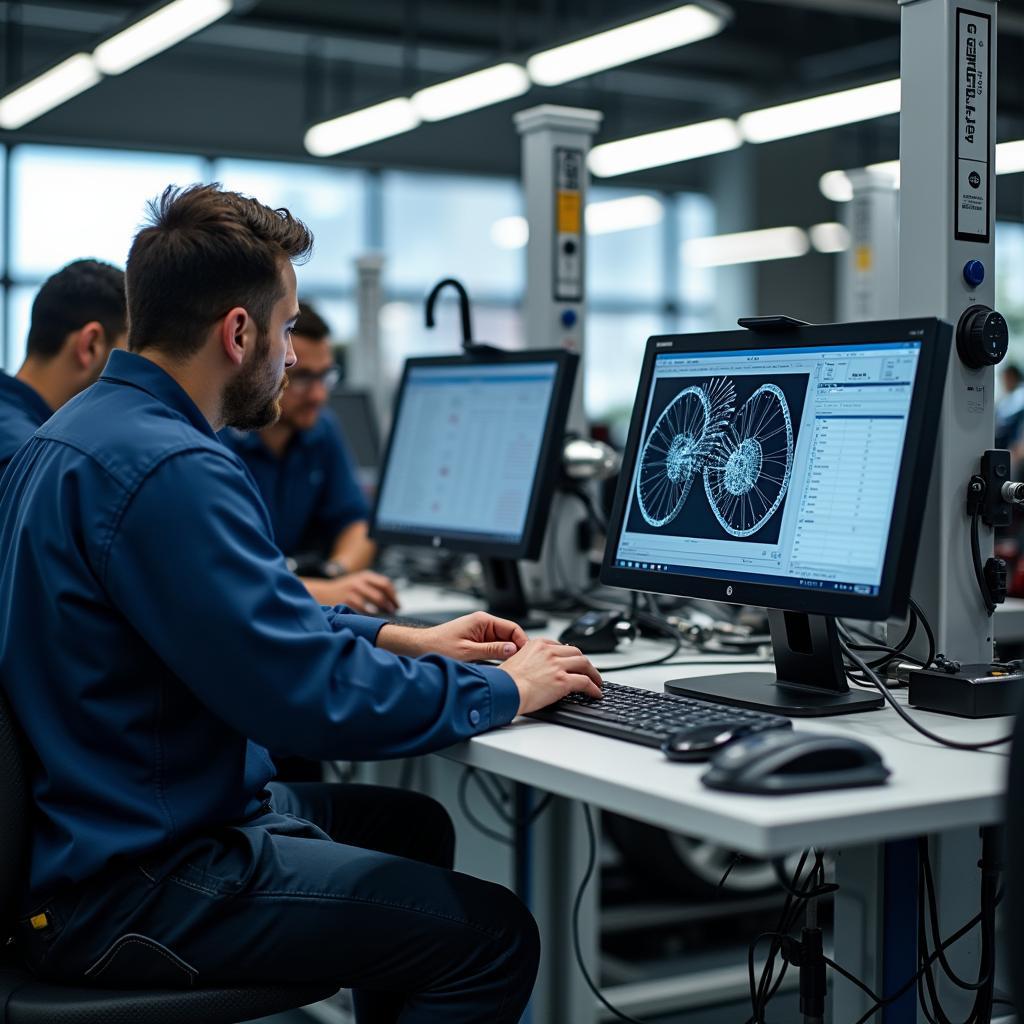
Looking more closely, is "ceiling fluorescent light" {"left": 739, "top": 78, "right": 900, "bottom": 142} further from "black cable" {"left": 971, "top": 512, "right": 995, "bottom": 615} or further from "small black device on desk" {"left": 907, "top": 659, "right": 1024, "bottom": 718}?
"small black device on desk" {"left": 907, "top": 659, "right": 1024, "bottom": 718}

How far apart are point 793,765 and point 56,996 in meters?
0.73

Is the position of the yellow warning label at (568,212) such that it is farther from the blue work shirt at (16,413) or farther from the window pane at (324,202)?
the window pane at (324,202)

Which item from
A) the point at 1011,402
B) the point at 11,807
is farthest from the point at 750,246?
the point at 11,807

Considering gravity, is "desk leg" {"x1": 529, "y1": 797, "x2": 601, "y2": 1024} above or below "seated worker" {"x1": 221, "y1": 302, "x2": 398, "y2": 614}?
below

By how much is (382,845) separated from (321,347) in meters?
1.51

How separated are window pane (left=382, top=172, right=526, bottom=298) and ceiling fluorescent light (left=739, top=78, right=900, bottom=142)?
4.51 m

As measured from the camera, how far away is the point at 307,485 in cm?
308

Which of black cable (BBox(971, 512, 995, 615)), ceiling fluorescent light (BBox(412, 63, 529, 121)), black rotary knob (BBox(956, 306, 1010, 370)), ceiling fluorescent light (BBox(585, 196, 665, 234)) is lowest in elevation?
black cable (BBox(971, 512, 995, 615))

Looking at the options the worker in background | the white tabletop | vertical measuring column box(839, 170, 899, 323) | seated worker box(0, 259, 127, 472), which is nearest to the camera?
the white tabletop

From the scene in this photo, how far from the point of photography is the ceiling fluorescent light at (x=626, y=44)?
4078mm

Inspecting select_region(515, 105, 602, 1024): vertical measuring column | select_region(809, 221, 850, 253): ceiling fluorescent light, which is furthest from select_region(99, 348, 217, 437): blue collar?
select_region(809, 221, 850, 253): ceiling fluorescent light

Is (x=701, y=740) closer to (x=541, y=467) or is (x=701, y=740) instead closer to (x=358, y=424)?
(x=541, y=467)

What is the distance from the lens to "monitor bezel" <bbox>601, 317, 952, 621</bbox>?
4.44 ft

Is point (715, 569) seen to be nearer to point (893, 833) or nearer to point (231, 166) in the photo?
point (893, 833)
